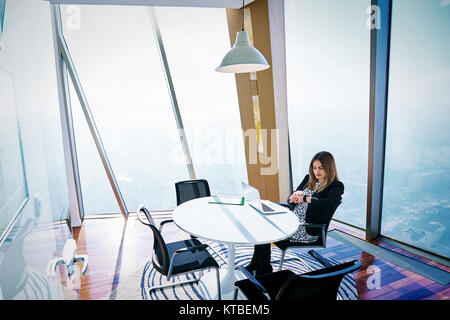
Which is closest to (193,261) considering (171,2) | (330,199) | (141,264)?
(141,264)

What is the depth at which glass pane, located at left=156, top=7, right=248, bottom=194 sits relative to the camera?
14.2 feet

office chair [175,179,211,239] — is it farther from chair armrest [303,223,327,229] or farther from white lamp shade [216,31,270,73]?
white lamp shade [216,31,270,73]

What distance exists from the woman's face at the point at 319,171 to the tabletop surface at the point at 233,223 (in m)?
0.60

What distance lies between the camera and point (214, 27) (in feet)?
15.0

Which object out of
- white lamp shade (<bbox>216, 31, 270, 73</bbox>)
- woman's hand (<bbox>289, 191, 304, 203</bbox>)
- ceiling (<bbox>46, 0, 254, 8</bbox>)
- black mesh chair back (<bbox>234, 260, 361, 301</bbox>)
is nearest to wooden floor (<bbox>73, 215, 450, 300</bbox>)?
woman's hand (<bbox>289, 191, 304, 203</bbox>)

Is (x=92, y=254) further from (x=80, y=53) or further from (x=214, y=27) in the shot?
(x=214, y=27)

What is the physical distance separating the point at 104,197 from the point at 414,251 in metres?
4.84

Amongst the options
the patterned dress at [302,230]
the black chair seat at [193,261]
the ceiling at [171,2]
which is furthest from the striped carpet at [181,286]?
the ceiling at [171,2]

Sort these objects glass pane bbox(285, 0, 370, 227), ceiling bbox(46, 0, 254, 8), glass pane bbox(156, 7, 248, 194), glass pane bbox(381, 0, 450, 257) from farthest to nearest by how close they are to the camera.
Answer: glass pane bbox(156, 7, 248, 194) < ceiling bbox(46, 0, 254, 8) < glass pane bbox(285, 0, 370, 227) < glass pane bbox(381, 0, 450, 257)

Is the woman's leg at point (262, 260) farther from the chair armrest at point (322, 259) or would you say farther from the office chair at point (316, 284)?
the office chair at point (316, 284)

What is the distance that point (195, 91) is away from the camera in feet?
18.6

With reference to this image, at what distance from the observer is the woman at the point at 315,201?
8.73 ft

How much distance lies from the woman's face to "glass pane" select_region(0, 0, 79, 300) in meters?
2.43
